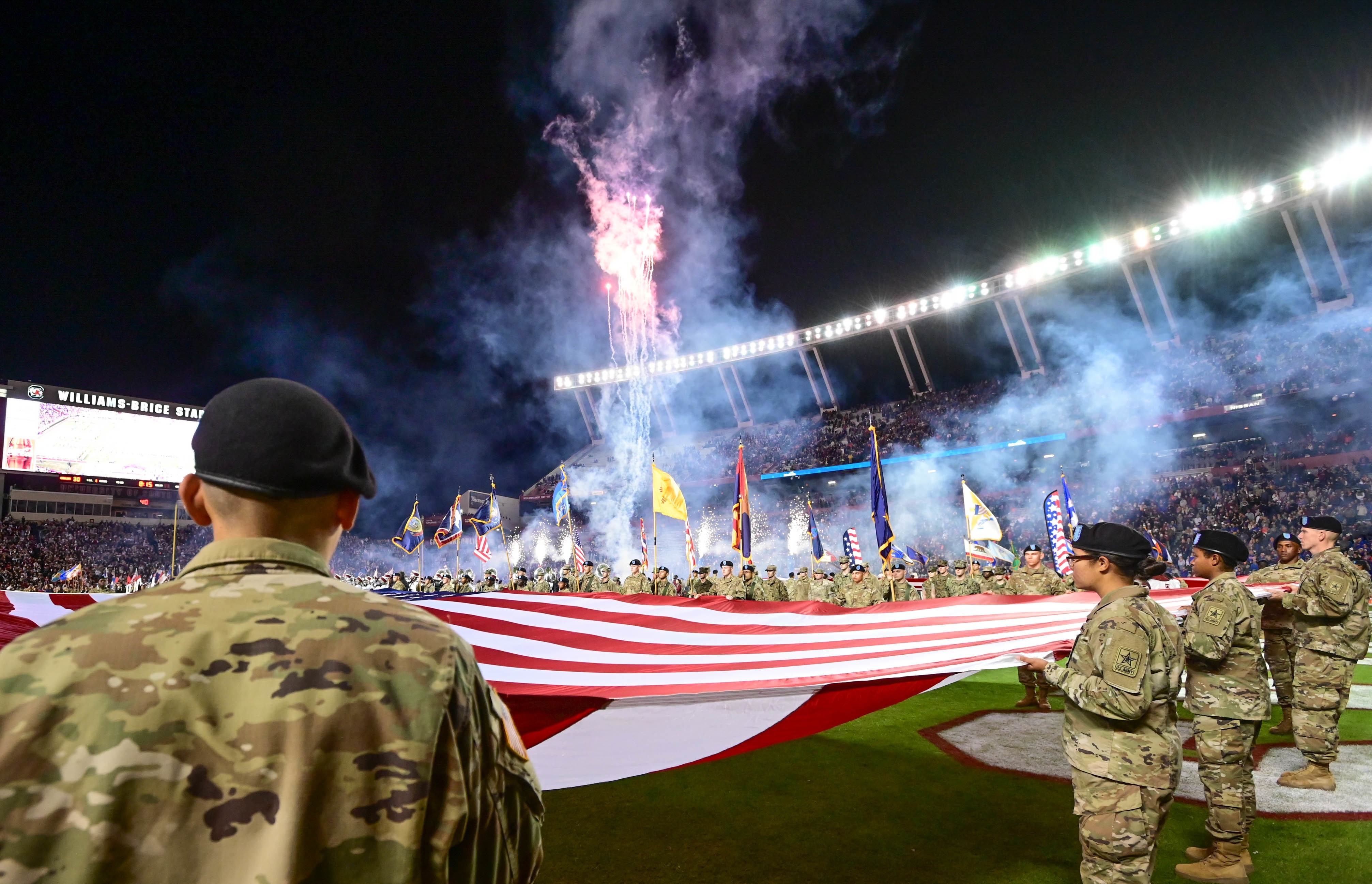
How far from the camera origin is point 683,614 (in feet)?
17.7

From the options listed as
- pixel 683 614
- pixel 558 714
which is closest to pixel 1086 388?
pixel 683 614

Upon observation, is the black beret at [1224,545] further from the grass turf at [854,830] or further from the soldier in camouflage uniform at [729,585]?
the soldier in camouflage uniform at [729,585]

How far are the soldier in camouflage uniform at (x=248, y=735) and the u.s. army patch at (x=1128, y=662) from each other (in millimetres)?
3095

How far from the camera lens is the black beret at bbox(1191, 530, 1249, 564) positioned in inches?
180

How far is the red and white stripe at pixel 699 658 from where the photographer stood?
113 inches

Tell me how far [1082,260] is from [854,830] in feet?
109

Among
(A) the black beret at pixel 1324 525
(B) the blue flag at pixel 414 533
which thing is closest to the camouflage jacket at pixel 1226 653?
(A) the black beret at pixel 1324 525

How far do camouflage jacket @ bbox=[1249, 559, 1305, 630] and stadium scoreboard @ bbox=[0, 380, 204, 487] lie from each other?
43615 mm

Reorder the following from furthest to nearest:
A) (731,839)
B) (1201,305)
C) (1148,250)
A: (1201,305) < (1148,250) < (731,839)

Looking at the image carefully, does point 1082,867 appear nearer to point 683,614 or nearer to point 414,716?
point 683,614

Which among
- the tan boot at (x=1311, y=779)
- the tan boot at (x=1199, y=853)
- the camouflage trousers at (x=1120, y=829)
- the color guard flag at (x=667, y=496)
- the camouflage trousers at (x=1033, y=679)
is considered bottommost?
the tan boot at (x=1311, y=779)

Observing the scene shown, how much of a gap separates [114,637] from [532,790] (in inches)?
27.7

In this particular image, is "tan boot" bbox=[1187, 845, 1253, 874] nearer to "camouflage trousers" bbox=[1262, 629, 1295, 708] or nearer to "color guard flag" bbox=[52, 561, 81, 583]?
"camouflage trousers" bbox=[1262, 629, 1295, 708]

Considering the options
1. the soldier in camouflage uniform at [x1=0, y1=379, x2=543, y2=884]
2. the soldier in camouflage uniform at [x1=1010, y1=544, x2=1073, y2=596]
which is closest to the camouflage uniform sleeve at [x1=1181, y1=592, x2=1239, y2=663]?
the soldier in camouflage uniform at [x1=0, y1=379, x2=543, y2=884]
